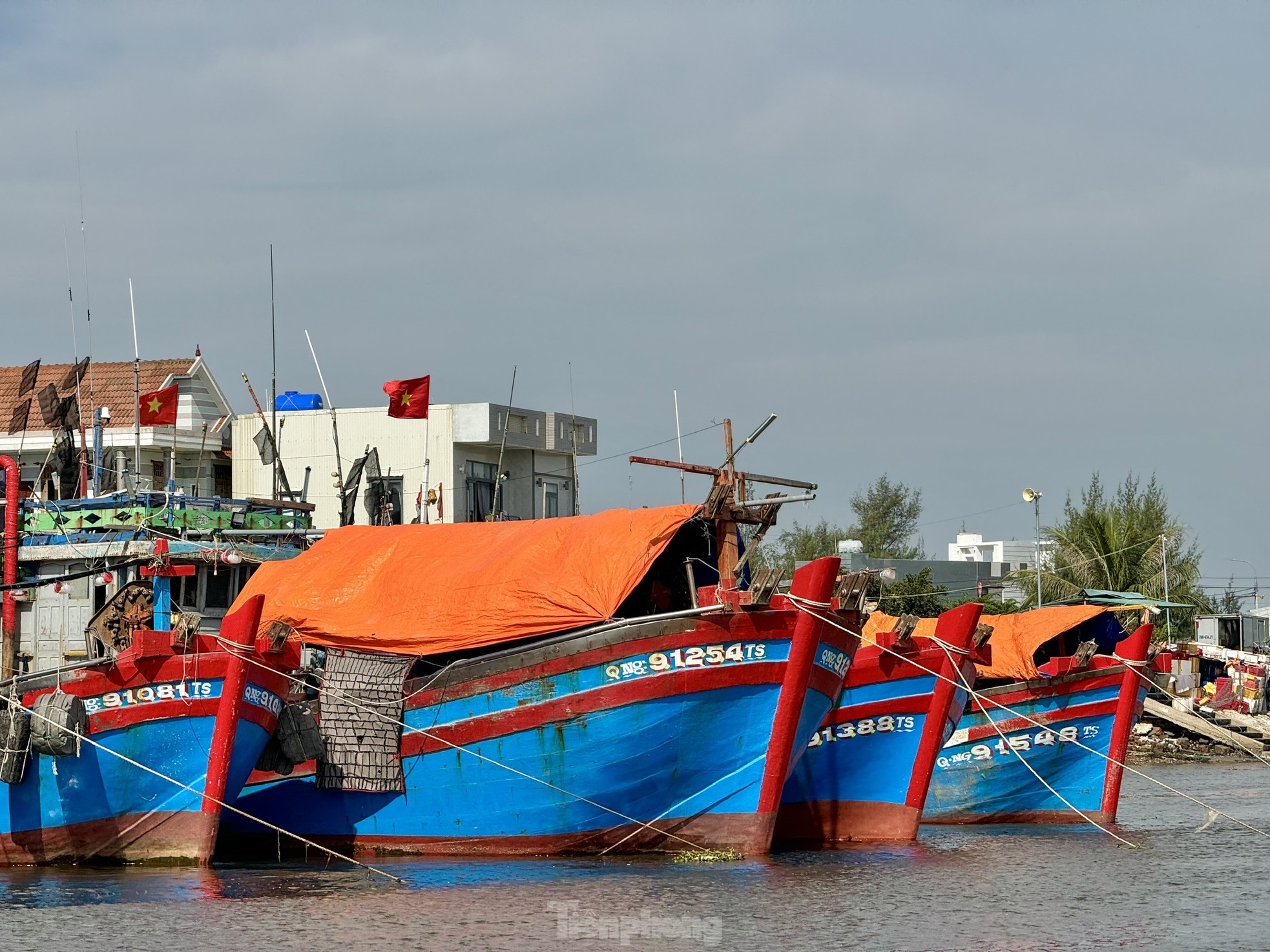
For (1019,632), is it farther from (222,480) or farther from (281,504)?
(222,480)

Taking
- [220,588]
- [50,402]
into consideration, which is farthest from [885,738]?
[50,402]

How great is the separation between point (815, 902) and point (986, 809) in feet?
34.7

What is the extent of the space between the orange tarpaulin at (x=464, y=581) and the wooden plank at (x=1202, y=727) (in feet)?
102

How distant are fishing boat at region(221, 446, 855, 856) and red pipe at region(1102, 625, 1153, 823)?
7324 mm

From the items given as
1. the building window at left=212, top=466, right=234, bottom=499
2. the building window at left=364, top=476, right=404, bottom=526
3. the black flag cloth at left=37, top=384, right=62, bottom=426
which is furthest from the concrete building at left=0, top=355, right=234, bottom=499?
the building window at left=364, top=476, right=404, bottom=526

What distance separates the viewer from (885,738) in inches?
931

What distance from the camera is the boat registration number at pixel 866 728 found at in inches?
930

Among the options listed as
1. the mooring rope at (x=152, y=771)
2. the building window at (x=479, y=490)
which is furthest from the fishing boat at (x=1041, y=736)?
the building window at (x=479, y=490)

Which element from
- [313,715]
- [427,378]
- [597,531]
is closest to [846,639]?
[597,531]

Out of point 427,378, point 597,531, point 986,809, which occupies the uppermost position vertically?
point 427,378

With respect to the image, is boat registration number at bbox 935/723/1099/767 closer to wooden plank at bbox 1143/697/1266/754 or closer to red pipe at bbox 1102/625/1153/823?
red pipe at bbox 1102/625/1153/823

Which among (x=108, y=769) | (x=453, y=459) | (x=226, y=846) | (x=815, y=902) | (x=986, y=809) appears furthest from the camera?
(x=453, y=459)

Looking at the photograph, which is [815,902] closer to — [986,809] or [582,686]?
[582,686]

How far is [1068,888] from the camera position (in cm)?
1962
